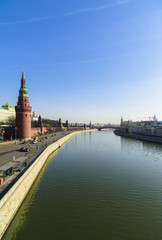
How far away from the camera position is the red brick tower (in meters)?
51.1

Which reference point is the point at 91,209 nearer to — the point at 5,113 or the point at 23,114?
the point at 23,114

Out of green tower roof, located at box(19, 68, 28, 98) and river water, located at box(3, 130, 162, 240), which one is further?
green tower roof, located at box(19, 68, 28, 98)

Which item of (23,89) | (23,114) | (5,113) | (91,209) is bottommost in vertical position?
(91,209)

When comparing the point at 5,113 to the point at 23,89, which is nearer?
the point at 23,89

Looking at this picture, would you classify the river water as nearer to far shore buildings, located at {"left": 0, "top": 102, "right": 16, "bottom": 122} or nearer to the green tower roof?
the green tower roof

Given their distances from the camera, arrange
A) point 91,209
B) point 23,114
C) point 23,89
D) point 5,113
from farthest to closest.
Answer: point 5,113, point 23,89, point 23,114, point 91,209

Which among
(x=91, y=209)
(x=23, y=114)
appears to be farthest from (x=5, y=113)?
(x=91, y=209)

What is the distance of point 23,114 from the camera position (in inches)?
2032

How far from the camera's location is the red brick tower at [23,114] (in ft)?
168

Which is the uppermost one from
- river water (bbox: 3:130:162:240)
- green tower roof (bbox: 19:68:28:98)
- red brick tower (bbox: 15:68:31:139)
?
green tower roof (bbox: 19:68:28:98)

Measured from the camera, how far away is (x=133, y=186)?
17.2 m

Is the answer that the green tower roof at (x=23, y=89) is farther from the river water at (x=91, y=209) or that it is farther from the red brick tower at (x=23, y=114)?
the river water at (x=91, y=209)

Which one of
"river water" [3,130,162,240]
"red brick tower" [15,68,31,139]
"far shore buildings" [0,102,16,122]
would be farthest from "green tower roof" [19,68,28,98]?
"far shore buildings" [0,102,16,122]

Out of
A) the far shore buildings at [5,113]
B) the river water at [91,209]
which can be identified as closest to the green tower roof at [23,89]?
the river water at [91,209]
